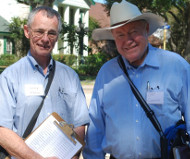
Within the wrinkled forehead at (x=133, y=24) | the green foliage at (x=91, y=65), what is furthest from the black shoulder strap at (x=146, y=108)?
the green foliage at (x=91, y=65)

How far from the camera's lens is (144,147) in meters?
2.72

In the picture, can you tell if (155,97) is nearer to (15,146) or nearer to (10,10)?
(15,146)

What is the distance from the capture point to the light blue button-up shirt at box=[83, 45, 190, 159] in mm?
2695

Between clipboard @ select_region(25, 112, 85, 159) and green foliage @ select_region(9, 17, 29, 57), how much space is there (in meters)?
28.7

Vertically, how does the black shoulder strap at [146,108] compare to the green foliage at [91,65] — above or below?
above

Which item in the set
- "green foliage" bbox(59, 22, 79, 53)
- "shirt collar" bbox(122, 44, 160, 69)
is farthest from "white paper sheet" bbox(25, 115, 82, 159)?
"green foliage" bbox(59, 22, 79, 53)

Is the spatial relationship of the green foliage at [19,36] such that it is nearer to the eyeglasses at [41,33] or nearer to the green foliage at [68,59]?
the green foliage at [68,59]

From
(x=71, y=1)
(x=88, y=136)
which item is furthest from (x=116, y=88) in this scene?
(x=71, y=1)

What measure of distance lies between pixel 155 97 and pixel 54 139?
0.93 meters

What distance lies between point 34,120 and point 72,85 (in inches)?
19.6

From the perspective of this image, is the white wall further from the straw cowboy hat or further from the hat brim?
the straw cowboy hat

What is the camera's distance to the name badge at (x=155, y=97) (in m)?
2.68

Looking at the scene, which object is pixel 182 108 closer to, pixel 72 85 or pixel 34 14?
pixel 72 85

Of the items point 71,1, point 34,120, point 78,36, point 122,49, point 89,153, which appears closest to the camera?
point 34,120
